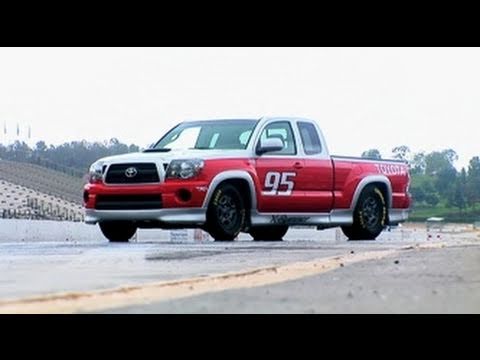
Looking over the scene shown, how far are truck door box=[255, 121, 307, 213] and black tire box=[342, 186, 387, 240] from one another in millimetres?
1460

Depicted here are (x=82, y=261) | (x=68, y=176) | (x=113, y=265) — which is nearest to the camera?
(x=113, y=265)

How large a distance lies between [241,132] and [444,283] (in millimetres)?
8993

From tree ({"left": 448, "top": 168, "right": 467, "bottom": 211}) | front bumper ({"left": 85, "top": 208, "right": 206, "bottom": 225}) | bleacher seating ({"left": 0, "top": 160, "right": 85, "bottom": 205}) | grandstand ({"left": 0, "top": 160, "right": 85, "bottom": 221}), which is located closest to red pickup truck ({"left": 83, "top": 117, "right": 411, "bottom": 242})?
front bumper ({"left": 85, "top": 208, "right": 206, "bottom": 225})

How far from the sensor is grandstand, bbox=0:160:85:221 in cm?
4441

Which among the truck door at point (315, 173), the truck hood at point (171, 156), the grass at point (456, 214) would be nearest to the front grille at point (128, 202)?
the truck hood at point (171, 156)

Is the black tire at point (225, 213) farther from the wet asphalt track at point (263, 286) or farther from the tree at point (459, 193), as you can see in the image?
the tree at point (459, 193)

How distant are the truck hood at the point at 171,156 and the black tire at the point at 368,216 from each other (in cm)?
275

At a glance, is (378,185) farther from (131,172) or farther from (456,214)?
(456,214)

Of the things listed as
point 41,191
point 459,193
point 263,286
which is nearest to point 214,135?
point 263,286

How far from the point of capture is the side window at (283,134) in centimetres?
1598
